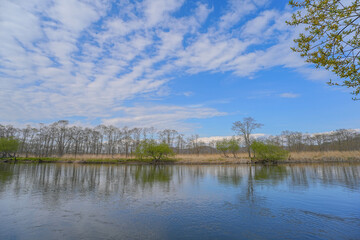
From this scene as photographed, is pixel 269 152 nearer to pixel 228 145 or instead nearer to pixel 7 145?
pixel 228 145

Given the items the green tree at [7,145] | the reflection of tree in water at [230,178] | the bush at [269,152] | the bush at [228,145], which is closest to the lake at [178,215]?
the reflection of tree in water at [230,178]

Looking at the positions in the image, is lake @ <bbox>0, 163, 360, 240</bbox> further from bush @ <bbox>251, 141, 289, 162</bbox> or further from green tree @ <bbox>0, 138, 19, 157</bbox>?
green tree @ <bbox>0, 138, 19, 157</bbox>

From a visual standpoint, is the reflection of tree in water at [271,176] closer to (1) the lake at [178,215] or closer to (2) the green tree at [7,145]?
(1) the lake at [178,215]

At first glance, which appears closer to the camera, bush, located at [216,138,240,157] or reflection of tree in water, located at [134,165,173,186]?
reflection of tree in water, located at [134,165,173,186]

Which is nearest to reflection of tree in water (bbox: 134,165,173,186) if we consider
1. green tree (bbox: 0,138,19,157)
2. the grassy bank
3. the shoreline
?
the shoreline

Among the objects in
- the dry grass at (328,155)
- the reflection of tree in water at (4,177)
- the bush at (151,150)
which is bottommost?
the reflection of tree in water at (4,177)

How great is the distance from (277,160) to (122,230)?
165 feet

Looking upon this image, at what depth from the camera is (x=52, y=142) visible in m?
67.4

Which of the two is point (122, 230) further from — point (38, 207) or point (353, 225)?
point (353, 225)

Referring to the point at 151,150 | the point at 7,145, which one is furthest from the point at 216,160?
the point at 7,145

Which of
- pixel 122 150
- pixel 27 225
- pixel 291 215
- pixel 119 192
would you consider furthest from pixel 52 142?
pixel 291 215

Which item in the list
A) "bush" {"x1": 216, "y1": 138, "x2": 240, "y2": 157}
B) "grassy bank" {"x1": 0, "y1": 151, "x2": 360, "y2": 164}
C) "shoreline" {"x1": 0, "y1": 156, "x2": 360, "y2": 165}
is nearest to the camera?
"grassy bank" {"x1": 0, "y1": 151, "x2": 360, "y2": 164}

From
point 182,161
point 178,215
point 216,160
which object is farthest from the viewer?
point 182,161

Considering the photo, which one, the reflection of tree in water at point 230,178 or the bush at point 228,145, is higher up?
the bush at point 228,145
